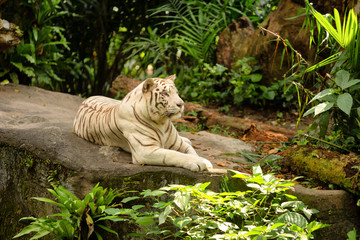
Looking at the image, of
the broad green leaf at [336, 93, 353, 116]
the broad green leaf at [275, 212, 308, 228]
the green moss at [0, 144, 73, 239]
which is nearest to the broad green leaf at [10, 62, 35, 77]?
the green moss at [0, 144, 73, 239]

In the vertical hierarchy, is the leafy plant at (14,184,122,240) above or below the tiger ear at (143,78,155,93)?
below

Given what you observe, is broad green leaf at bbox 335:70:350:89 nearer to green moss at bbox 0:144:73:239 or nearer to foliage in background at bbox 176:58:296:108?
green moss at bbox 0:144:73:239

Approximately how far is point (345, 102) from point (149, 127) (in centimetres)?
173

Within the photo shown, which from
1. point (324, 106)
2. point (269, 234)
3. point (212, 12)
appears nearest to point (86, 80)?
point (212, 12)

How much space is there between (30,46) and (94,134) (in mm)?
3572

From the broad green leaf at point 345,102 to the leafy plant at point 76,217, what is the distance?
2005 millimetres

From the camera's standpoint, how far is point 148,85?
384cm

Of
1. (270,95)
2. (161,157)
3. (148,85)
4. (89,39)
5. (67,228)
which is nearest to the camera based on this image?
(67,228)

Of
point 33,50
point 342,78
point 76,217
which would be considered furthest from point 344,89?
point 33,50

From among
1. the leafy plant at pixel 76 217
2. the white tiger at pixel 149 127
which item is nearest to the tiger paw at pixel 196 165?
the white tiger at pixel 149 127

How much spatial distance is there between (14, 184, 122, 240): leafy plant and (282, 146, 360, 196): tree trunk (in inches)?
67.1

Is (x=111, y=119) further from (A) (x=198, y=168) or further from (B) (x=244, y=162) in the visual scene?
(B) (x=244, y=162)

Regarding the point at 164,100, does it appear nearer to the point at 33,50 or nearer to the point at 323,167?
the point at 323,167

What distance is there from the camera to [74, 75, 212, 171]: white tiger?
12.0 ft
